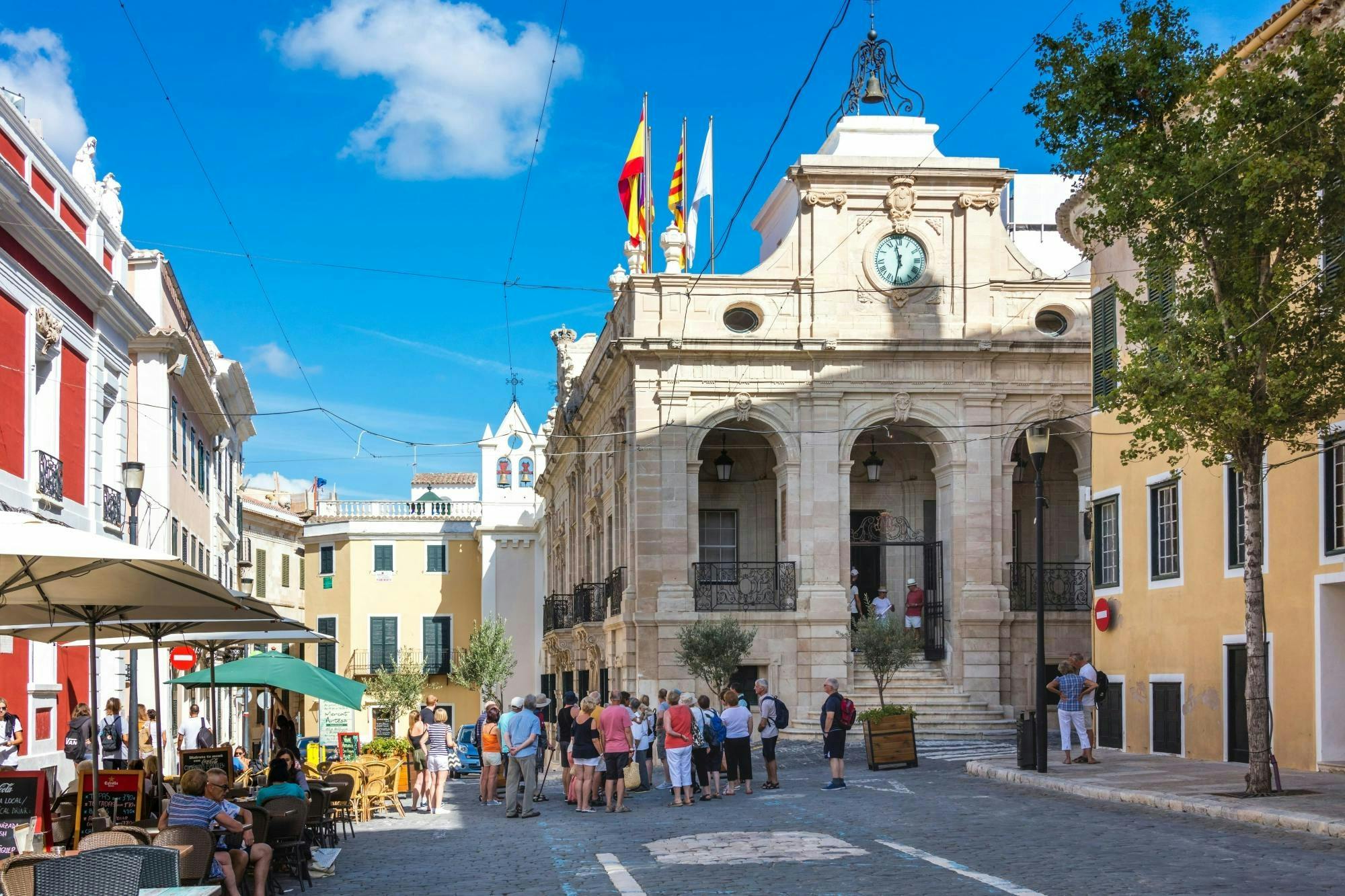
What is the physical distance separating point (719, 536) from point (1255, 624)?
933 inches

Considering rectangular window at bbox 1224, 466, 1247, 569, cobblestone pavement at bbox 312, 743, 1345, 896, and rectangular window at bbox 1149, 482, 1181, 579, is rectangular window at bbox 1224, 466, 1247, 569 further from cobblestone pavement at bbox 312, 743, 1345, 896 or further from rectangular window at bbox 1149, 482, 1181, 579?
cobblestone pavement at bbox 312, 743, 1345, 896

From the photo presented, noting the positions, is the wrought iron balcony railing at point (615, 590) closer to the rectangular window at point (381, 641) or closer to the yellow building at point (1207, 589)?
the yellow building at point (1207, 589)

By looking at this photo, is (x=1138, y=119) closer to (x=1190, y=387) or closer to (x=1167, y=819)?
(x=1190, y=387)

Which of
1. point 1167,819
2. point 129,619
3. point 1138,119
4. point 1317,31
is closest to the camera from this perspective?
point 129,619

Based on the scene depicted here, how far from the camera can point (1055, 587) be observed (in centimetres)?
3816

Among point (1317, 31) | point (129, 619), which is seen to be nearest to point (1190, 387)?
point (1317, 31)

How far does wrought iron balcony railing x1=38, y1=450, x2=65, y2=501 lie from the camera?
74.7ft

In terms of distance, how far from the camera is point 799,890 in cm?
1152

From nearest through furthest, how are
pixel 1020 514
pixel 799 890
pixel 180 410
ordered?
pixel 799 890 → pixel 180 410 → pixel 1020 514

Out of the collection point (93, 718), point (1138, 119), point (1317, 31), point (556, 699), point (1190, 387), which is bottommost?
point (556, 699)

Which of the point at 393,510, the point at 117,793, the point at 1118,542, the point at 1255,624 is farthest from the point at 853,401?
the point at 393,510

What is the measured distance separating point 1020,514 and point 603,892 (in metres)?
29.4

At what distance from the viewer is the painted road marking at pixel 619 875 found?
12.0m

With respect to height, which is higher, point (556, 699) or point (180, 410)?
point (180, 410)
